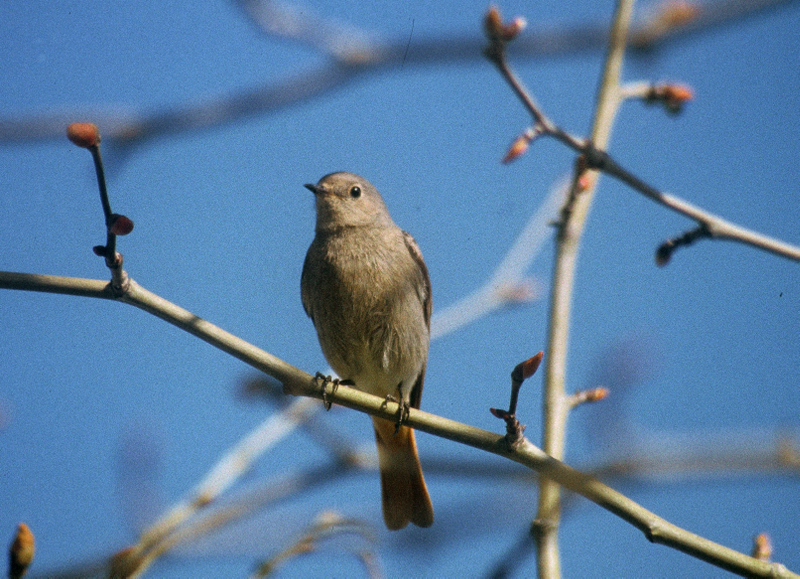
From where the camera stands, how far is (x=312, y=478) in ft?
12.5

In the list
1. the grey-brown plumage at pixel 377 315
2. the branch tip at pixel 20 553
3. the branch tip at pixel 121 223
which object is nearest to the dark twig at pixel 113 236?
the branch tip at pixel 121 223

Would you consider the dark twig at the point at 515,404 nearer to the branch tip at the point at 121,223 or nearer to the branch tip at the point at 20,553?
the branch tip at the point at 121,223

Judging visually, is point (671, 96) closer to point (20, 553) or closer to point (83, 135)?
point (83, 135)

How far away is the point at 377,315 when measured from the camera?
495 cm

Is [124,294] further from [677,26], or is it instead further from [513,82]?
[677,26]

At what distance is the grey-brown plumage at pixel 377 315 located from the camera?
495 cm

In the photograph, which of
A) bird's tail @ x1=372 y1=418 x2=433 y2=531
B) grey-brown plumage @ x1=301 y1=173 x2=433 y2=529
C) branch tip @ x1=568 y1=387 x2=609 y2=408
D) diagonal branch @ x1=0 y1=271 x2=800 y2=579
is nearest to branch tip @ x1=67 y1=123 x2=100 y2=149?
diagonal branch @ x1=0 y1=271 x2=800 y2=579

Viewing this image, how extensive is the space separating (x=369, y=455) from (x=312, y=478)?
458mm

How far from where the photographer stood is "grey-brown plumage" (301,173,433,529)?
16.3 feet

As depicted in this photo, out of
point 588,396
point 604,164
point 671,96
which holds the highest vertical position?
point 671,96

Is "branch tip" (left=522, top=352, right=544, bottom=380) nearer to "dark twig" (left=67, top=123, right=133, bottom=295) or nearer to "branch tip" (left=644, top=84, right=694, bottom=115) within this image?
"dark twig" (left=67, top=123, right=133, bottom=295)

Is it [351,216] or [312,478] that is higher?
[351,216]

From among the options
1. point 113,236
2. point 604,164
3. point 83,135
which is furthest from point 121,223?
point 604,164

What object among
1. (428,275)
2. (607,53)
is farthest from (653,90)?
(428,275)
